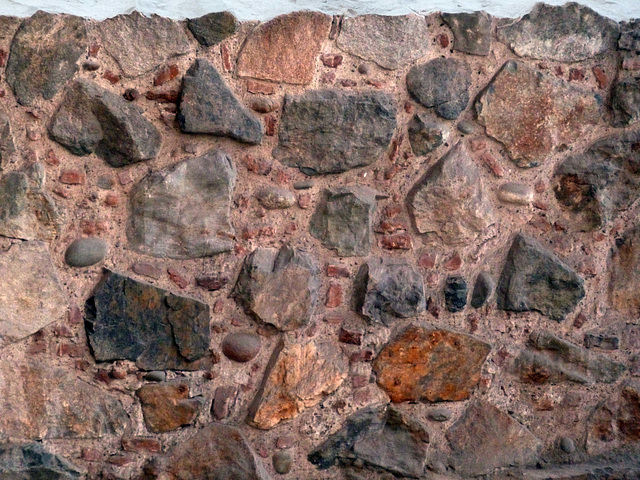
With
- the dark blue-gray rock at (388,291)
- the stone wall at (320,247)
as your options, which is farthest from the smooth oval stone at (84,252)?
the dark blue-gray rock at (388,291)

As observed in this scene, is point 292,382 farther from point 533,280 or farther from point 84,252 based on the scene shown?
point 533,280

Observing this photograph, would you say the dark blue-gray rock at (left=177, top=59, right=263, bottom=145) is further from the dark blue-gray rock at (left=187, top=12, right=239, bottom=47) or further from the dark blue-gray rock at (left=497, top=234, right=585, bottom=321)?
the dark blue-gray rock at (left=497, top=234, right=585, bottom=321)

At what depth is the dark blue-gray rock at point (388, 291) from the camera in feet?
7.16

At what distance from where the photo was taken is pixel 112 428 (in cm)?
205

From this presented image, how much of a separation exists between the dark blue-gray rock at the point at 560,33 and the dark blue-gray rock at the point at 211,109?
0.81 metres

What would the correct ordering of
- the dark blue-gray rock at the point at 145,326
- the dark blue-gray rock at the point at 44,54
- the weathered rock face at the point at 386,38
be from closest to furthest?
the dark blue-gray rock at the point at 44,54 < the dark blue-gray rock at the point at 145,326 < the weathered rock face at the point at 386,38

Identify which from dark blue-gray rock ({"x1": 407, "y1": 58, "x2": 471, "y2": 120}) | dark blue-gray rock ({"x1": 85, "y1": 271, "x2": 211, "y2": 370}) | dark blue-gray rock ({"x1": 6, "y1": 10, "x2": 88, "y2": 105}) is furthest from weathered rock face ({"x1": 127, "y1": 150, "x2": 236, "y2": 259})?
dark blue-gray rock ({"x1": 407, "y1": 58, "x2": 471, "y2": 120})

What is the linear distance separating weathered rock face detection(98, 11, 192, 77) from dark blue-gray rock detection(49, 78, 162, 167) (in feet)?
0.33

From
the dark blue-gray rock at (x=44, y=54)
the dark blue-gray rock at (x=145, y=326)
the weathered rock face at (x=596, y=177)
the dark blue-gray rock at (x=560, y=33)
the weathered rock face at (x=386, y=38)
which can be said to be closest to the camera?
the dark blue-gray rock at (x=44, y=54)

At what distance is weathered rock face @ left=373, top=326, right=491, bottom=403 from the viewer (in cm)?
225

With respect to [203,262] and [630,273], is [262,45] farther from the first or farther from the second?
[630,273]

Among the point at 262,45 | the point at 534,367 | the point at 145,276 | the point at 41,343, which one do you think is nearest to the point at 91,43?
the point at 262,45

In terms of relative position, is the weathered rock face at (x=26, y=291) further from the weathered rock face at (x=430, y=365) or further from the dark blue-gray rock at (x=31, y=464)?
the weathered rock face at (x=430, y=365)

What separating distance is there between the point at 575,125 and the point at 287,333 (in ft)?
3.61
